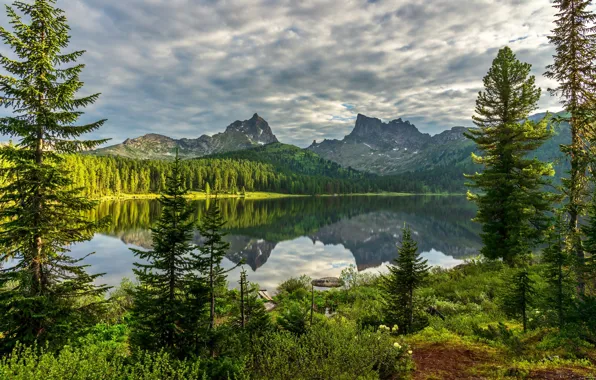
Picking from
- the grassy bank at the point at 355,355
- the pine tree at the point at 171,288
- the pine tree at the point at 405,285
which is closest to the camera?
the grassy bank at the point at 355,355

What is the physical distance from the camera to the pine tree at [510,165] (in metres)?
22.1

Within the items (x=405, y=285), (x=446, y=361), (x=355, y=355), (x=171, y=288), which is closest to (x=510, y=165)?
(x=405, y=285)

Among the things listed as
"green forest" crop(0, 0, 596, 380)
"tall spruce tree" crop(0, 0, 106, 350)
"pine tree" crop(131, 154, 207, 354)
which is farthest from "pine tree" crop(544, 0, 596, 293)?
"tall spruce tree" crop(0, 0, 106, 350)

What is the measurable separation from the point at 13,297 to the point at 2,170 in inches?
162

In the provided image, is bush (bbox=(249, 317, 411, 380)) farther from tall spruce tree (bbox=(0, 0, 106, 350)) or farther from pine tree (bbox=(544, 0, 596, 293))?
pine tree (bbox=(544, 0, 596, 293))

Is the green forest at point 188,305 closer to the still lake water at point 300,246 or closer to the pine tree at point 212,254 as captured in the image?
the pine tree at point 212,254

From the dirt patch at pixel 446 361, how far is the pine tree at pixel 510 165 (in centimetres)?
1643

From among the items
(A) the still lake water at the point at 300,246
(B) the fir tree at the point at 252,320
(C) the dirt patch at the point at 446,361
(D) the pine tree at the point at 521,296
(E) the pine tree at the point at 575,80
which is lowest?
(A) the still lake water at the point at 300,246

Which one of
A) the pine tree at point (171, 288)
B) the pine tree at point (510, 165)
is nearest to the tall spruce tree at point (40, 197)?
the pine tree at point (171, 288)

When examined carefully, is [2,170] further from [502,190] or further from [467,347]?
[502,190]

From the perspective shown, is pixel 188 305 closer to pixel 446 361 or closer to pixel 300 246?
pixel 446 361

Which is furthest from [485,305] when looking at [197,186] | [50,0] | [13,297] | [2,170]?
[197,186]

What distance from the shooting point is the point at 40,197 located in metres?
9.98

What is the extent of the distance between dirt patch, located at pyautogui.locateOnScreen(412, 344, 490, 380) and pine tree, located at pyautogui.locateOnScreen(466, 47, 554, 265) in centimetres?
1643
